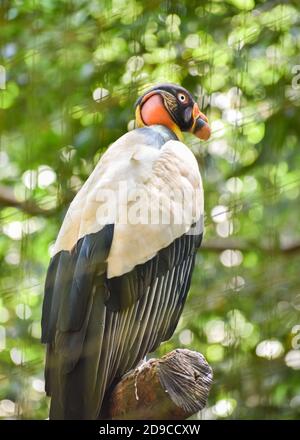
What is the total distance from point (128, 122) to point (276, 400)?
29.3 inches

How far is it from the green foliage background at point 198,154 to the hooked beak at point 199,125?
9 centimetres

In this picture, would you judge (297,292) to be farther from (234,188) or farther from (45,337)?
(45,337)

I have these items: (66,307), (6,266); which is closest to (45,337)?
(66,307)

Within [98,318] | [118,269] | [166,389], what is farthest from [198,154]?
[166,389]

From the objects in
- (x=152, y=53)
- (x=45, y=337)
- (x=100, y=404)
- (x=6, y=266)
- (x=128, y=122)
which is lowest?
(x=100, y=404)

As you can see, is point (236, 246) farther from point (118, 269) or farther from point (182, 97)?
point (118, 269)

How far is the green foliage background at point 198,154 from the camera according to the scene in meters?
2.52

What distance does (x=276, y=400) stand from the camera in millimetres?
2576

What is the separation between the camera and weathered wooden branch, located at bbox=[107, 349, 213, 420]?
1.97 m

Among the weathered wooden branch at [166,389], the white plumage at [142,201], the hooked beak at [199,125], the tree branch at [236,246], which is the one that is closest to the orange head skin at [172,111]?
the hooked beak at [199,125]

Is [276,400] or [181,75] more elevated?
[181,75]

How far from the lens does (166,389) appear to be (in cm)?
195

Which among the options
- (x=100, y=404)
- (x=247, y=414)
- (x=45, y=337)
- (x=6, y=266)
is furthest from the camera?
(x=6, y=266)

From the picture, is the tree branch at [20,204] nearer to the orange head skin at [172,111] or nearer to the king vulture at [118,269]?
the king vulture at [118,269]
